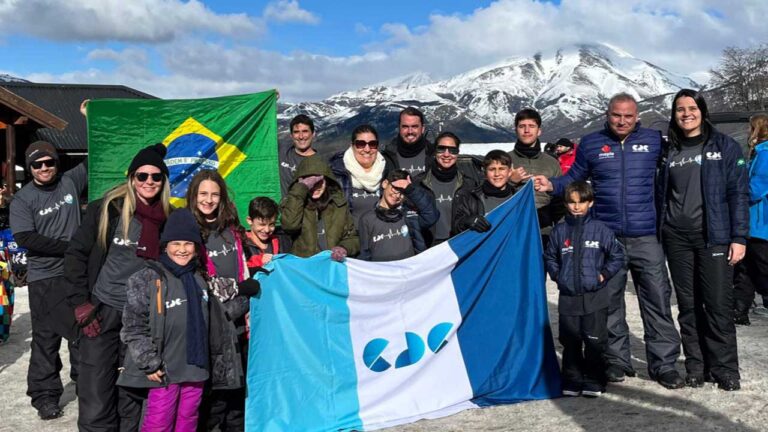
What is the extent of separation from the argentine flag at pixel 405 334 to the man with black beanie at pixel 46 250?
1626mm

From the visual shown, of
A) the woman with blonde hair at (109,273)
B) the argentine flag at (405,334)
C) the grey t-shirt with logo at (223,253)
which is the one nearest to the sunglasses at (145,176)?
the woman with blonde hair at (109,273)

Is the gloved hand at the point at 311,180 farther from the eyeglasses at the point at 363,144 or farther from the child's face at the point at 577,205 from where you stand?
the child's face at the point at 577,205

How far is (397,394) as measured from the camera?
210 inches

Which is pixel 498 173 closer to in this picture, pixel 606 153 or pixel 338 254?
pixel 606 153

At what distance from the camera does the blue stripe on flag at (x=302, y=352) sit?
4.91 metres

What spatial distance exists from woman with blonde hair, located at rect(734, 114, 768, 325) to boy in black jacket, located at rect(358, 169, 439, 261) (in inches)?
171

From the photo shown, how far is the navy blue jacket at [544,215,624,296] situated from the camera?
5562mm

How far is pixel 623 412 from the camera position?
17.5 feet

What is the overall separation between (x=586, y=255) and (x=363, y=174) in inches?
75.5

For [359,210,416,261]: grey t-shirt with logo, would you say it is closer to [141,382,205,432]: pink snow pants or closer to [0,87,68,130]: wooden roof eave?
[141,382,205,432]: pink snow pants

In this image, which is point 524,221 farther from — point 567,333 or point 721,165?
point 721,165

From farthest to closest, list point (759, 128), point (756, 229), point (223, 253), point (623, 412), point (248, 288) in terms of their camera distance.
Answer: point (756, 229)
point (759, 128)
point (623, 412)
point (223, 253)
point (248, 288)

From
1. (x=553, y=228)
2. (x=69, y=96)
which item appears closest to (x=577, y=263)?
(x=553, y=228)

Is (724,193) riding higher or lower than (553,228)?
higher
